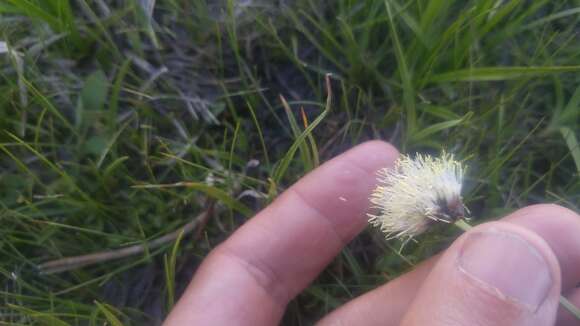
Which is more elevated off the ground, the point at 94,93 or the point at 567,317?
the point at 94,93

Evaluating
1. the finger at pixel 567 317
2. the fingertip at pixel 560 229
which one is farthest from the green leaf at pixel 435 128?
the finger at pixel 567 317

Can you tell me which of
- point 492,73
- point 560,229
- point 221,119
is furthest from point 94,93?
point 560,229

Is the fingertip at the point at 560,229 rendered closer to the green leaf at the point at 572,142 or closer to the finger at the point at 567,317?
the finger at the point at 567,317

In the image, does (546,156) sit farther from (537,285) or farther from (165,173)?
(165,173)

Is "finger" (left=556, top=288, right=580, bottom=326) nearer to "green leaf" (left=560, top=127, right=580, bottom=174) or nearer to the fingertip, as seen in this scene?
the fingertip

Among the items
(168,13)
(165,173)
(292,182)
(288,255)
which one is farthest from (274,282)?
(168,13)

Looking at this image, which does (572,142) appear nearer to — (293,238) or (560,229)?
(560,229)
